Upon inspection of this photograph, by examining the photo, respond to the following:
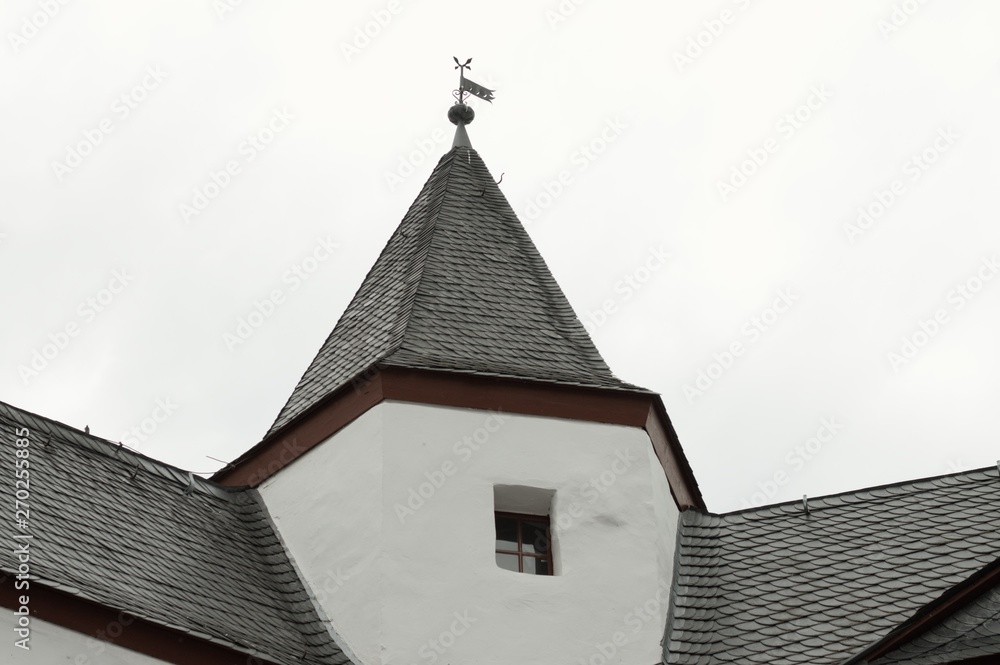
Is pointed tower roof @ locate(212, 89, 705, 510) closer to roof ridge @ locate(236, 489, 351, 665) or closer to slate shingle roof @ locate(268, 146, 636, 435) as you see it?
slate shingle roof @ locate(268, 146, 636, 435)

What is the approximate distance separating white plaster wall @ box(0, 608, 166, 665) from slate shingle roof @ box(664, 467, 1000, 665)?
15.3 feet

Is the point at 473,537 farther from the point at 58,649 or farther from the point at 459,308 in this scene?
the point at 58,649

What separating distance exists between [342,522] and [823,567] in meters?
4.34

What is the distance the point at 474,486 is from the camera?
14266 millimetres

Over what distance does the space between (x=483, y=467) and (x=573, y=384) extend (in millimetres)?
1218

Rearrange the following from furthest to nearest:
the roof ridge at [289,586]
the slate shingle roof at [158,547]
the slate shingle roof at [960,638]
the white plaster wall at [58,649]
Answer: the roof ridge at [289,586] < the slate shingle roof at [960,638] < the slate shingle roof at [158,547] < the white plaster wall at [58,649]

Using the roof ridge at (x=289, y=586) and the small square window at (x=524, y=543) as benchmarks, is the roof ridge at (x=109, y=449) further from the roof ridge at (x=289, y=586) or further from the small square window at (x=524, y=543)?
the small square window at (x=524, y=543)

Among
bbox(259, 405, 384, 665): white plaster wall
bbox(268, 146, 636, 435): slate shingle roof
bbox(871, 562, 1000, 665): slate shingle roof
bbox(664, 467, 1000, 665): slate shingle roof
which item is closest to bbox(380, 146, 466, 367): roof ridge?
bbox(268, 146, 636, 435): slate shingle roof

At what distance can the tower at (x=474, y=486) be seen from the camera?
536 inches

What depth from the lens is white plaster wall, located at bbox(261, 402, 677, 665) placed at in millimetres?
13516

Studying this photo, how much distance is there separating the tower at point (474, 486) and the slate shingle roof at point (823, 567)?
1.22ft

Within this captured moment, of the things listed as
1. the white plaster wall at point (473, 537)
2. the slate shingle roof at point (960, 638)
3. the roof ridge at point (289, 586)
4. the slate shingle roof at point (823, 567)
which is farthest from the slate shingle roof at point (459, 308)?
the slate shingle roof at point (960, 638)

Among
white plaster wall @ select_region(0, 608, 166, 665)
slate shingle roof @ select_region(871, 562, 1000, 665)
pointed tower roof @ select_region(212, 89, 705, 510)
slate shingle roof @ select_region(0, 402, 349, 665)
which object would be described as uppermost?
pointed tower roof @ select_region(212, 89, 705, 510)

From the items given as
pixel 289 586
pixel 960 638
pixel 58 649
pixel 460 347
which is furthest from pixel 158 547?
pixel 960 638
